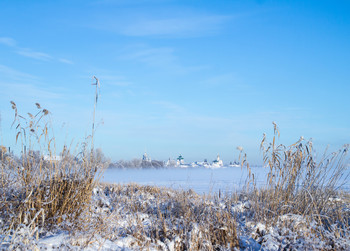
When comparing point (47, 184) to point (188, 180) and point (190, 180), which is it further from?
point (190, 180)

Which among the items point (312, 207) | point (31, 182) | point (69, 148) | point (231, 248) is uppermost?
point (69, 148)

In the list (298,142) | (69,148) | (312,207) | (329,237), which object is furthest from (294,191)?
A: (69,148)

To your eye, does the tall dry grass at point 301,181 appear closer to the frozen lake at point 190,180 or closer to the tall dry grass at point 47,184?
the frozen lake at point 190,180

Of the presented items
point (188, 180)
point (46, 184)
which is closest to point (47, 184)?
point (46, 184)

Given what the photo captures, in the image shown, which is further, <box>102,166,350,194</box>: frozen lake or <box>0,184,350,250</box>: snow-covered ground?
<box>102,166,350,194</box>: frozen lake

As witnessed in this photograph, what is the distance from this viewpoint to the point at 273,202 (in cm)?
479

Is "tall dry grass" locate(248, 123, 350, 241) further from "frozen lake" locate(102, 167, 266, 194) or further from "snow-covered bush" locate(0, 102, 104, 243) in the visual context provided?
"snow-covered bush" locate(0, 102, 104, 243)

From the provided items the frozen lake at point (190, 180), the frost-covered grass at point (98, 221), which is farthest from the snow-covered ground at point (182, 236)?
the frozen lake at point (190, 180)

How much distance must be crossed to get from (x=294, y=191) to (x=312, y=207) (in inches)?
15.1

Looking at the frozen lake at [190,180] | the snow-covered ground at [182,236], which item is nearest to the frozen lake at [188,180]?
the frozen lake at [190,180]

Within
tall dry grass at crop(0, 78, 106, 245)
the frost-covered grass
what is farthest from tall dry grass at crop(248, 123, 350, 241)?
tall dry grass at crop(0, 78, 106, 245)

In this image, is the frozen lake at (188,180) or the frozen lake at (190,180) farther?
the frozen lake at (188,180)

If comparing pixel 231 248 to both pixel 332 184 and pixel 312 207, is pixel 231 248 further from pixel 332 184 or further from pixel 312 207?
pixel 332 184

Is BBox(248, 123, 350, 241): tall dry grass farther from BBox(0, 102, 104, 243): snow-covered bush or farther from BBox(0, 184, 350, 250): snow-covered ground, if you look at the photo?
BBox(0, 102, 104, 243): snow-covered bush
